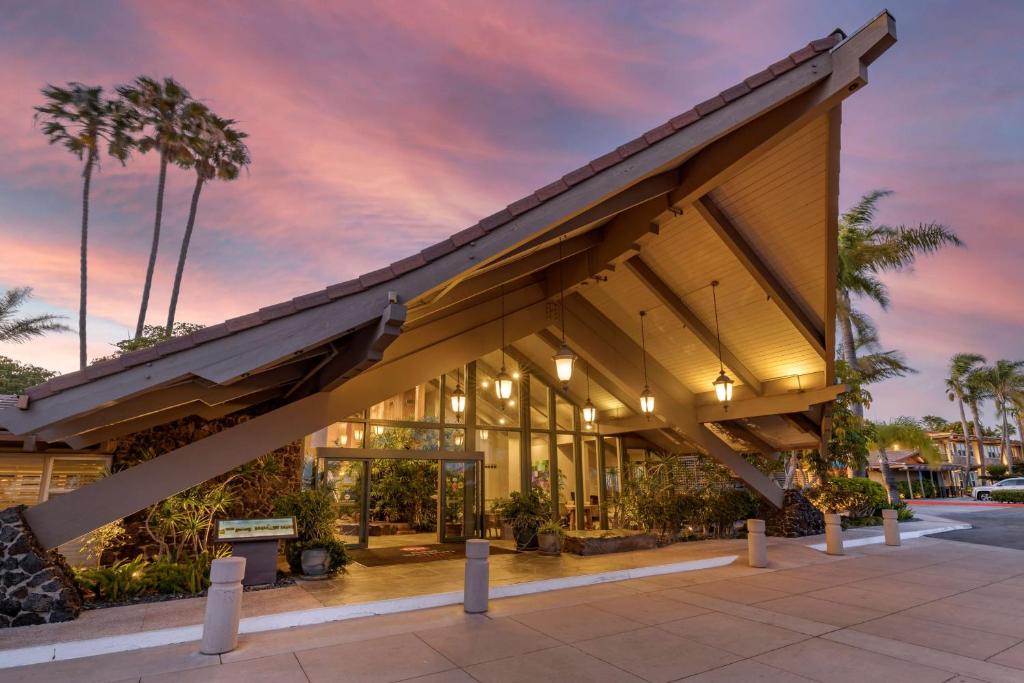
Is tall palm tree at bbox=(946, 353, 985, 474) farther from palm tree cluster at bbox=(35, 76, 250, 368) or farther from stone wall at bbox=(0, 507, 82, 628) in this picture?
stone wall at bbox=(0, 507, 82, 628)

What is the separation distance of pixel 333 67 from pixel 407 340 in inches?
239

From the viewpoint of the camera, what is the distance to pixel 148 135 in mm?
20266

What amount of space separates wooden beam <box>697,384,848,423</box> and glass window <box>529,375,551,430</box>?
4082 mm

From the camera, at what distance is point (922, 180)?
14.6 metres

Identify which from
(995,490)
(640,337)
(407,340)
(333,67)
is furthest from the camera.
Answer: (995,490)

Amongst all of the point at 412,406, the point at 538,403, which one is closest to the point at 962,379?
the point at 538,403

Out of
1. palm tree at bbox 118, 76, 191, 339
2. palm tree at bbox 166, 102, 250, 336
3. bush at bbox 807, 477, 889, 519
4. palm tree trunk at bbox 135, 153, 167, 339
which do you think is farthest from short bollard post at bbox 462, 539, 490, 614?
palm tree trunk at bbox 135, 153, 167, 339

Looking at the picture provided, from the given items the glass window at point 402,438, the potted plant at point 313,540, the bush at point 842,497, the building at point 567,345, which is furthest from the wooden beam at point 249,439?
the bush at point 842,497

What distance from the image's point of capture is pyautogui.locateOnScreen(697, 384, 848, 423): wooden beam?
371 inches

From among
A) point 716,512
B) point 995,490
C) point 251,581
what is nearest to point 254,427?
point 251,581

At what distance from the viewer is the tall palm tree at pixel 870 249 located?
59.3 ft

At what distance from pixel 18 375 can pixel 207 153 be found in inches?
576

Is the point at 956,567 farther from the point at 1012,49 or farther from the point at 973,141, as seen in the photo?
the point at 973,141

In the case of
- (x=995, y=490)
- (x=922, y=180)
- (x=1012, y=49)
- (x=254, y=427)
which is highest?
(x=1012, y=49)
